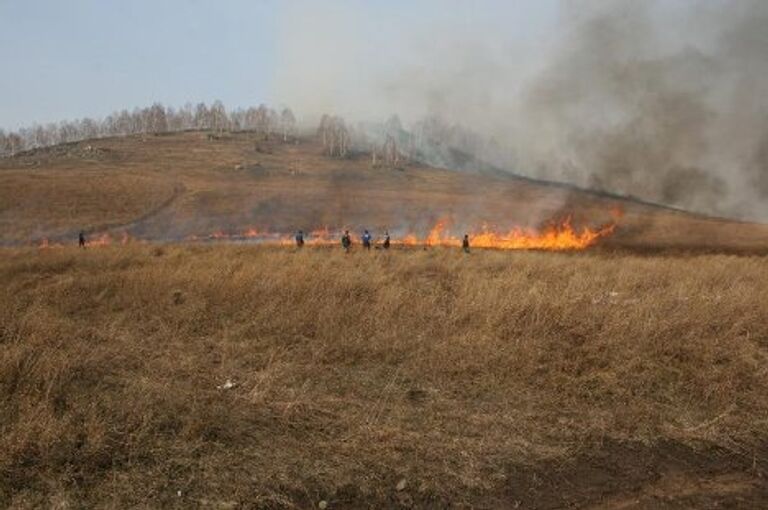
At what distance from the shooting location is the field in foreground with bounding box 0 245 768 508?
5.12m

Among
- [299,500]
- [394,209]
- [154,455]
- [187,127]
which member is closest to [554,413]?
[299,500]

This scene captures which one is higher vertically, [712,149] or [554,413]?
[712,149]

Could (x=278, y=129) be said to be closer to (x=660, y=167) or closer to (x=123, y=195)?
(x=123, y=195)

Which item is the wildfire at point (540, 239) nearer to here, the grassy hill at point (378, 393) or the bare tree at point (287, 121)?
the grassy hill at point (378, 393)

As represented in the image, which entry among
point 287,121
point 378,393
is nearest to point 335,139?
point 287,121

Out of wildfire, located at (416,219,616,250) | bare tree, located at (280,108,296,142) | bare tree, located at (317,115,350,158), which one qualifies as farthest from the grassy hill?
bare tree, located at (280,108,296,142)

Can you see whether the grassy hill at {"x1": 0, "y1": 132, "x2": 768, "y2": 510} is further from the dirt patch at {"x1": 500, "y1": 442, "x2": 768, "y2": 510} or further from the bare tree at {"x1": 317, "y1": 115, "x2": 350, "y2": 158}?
the bare tree at {"x1": 317, "y1": 115, "x2": 350, "y2": 158}

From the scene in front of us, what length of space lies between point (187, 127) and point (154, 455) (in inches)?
6922

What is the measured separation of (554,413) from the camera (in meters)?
6.75

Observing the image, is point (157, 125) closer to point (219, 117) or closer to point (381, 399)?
point (219, 117)

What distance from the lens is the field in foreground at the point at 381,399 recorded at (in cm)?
512

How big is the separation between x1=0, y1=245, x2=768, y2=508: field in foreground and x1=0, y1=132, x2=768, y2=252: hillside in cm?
3473

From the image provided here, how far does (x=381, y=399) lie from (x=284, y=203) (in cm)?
6721

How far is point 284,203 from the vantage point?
238 ft
